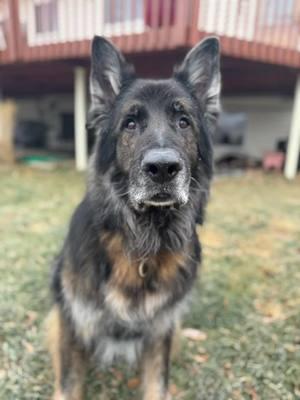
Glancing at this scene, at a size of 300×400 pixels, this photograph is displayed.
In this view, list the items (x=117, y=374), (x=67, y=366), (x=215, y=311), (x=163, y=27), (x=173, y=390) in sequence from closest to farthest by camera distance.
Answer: (x=67, y=366) → (x=173, y=390) → (x=117, y=374) → (x=215, y=311) → (x=163, y=27)

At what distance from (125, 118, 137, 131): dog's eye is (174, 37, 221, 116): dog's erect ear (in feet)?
1.64

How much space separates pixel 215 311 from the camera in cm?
296

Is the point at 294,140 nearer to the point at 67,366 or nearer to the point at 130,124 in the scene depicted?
the point at 130,124

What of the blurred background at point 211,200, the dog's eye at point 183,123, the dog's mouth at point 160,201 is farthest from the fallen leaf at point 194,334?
the dog's eye at point 183,123

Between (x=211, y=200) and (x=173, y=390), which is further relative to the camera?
(x=211, y=200)

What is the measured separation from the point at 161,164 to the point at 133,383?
4.93 feet

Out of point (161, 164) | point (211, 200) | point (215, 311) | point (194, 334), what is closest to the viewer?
point (161, 164)

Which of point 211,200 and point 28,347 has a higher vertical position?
point 211,200

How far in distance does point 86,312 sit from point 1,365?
2.53 feet

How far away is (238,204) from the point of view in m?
5.95

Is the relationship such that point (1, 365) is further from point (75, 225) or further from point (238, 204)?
point (238, 204)

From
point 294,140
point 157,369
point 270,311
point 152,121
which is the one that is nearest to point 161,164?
point 152,121

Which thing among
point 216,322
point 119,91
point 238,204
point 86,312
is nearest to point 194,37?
point 238,204

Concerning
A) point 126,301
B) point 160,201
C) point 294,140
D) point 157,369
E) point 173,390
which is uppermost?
point 160,201
